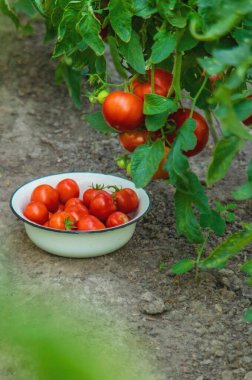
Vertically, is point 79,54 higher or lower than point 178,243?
higher

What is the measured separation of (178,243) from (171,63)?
61 cm

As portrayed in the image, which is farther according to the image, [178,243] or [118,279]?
[178,243]

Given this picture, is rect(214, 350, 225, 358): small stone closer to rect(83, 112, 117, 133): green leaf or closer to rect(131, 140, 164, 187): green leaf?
rect(131, 140, 164, 187): green leaf

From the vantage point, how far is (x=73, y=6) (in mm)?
1419

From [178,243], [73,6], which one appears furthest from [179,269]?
[73,6]

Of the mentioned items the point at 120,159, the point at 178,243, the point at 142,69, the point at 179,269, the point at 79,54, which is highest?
the point at 142,69

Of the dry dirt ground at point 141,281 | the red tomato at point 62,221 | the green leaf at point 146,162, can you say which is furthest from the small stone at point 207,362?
the red tomato at point 62,221

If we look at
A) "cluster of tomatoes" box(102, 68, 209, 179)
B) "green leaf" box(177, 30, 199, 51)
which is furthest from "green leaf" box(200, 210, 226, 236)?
"green leaf" box(177, 30, 199, 51)

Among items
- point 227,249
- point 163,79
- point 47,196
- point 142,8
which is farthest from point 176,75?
point 47,196

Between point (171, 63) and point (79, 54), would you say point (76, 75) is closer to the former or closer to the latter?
point (79, 54)

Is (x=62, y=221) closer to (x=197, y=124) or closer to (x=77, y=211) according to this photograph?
(x=77, y=211)

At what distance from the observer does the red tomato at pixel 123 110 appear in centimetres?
141

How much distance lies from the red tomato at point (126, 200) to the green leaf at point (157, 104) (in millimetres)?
499

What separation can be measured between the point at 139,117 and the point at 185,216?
0.95 ft
